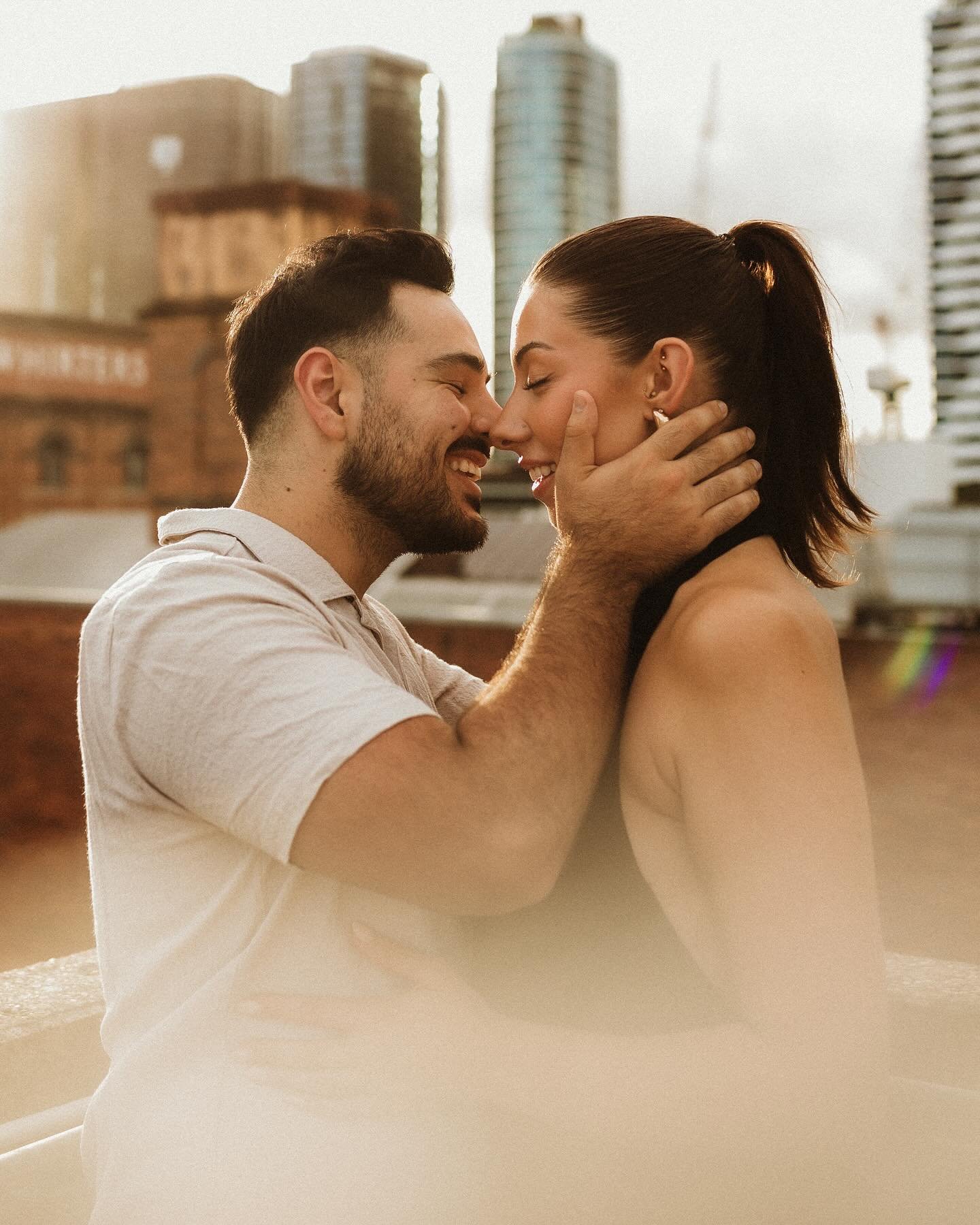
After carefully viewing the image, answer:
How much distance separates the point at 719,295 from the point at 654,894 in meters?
0.90

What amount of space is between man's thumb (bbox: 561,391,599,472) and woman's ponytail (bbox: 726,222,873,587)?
27cm

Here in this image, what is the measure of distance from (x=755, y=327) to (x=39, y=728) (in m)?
13.5

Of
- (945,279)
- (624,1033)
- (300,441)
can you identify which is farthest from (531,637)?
(945,279)

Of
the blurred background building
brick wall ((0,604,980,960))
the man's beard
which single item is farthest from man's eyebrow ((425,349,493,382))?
the blurred background building

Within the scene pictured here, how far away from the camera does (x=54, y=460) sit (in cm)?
4666

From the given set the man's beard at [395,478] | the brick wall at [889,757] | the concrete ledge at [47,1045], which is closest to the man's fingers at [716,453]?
the man's beard at [395,478]

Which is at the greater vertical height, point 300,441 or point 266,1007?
point 300,441

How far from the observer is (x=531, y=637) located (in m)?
1.94

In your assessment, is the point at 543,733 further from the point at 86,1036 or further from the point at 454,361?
the point at 86,1036

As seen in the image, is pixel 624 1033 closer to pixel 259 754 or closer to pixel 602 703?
pixel 602 703

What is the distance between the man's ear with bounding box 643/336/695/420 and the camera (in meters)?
1.96

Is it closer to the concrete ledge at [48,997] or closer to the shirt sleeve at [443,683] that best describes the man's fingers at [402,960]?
the shirt sleeve at [443,683]

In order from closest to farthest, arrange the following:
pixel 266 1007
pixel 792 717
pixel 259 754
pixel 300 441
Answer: pixel 792 717, pixel 259 754, pixel 266 1007, pixel 300 441

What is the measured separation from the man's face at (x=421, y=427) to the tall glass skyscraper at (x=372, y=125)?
138 metres
